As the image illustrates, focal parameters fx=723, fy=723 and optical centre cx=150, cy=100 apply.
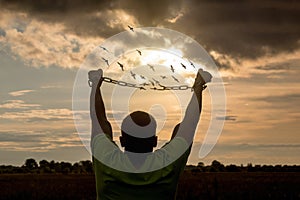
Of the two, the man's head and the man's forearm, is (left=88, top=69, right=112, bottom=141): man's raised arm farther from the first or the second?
the man's head

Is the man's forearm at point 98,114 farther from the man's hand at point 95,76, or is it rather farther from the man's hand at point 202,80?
the man's hand at point 202,80

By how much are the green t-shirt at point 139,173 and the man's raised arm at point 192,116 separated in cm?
5

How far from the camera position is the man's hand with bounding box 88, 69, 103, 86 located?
3.93 meters

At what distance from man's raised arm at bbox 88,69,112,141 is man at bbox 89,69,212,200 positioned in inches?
3.1

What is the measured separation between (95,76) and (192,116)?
25.1 inches

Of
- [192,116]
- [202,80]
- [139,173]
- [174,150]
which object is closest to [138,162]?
[139,173]

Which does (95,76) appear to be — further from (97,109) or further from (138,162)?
(138,162)

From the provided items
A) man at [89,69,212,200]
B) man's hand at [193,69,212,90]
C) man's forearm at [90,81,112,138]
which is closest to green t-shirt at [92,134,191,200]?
man at [89,69,212,200]

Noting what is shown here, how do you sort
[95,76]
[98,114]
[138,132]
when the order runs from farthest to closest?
[95,76] → [98,114] → [138,132]

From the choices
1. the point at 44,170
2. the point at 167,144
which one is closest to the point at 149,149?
the point at 167,144

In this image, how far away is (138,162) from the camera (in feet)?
→ 11.4

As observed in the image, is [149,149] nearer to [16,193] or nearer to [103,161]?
[103,161]

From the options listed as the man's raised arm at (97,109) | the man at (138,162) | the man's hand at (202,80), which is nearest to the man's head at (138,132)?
the man at (138,162)

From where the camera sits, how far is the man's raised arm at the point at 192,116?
3584 millimetres
